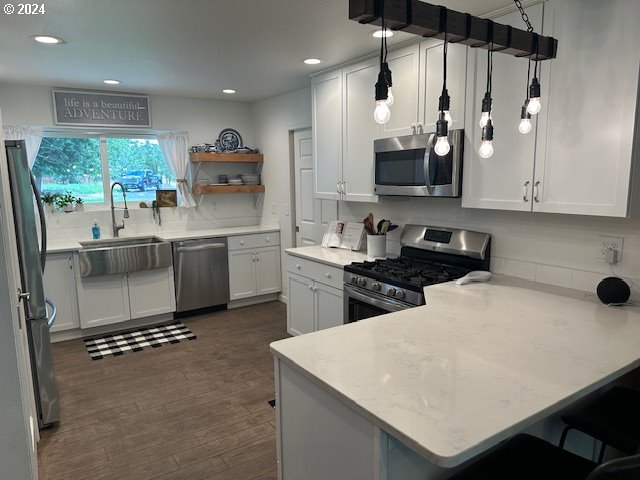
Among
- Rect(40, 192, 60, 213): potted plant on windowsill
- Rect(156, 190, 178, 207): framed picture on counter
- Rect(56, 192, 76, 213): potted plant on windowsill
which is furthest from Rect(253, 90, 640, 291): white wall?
Rect(40, 192, 60, 213): potted plant on windowsill

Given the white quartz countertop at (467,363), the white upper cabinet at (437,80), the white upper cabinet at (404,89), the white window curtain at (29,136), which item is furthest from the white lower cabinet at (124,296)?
the white quartz countertop at (467,363)

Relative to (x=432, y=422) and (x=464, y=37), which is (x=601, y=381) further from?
(x=464, y=37)

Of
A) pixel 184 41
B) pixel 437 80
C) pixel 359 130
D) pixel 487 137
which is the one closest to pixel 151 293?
pixel 184 41

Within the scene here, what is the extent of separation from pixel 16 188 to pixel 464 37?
2.46 metres

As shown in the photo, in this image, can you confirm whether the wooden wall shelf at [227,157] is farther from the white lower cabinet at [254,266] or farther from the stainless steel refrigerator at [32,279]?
the stainless steel refrigerator at [32,279]

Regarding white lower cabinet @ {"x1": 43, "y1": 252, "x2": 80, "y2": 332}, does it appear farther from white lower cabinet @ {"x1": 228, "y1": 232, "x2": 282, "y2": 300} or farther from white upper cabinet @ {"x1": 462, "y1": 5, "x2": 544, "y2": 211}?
white upper cabinet @ {"x1": 462, "y1": 5, "x2": 544, "y2": 211}

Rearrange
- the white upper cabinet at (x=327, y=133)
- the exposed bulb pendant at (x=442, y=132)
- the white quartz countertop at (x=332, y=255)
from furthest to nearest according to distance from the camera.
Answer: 1. the white upper cabinet at (x=327, y=133)
2. the white quartz countertop at (x=332, y=255)
3. the exposed bulb pendant at (x=442, y=132)

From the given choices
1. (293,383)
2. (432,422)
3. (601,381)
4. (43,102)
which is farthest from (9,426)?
(43,102)

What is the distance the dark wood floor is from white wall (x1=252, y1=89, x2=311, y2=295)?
1612 millimetres

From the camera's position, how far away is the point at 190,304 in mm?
4801

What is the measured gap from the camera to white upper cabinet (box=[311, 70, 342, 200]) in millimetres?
3676

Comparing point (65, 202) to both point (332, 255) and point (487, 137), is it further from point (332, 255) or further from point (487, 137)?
point (487, 137)

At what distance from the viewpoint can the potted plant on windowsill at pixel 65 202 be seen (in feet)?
14.6

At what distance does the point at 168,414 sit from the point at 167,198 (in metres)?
2.87
